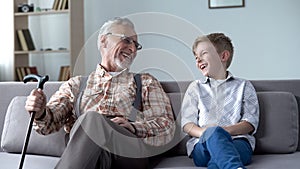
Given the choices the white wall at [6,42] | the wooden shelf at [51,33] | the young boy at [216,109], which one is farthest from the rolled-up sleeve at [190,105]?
the white wall at [6,42]

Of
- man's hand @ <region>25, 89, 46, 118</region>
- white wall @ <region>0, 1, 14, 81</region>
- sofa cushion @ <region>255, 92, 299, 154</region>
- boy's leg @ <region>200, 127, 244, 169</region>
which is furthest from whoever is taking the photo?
white wall @ <region>0, 1, 14, 81</region>

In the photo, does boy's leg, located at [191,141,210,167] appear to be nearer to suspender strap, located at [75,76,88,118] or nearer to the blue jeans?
the blue jeans

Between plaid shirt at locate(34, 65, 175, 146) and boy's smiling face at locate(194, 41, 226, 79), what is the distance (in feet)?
0.71

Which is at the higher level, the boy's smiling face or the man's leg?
the boy's smiling face

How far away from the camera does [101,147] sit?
72.6 inches

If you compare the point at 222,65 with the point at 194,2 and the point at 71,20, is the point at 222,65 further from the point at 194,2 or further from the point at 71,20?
the point at 71,20

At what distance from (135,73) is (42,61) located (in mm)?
2765

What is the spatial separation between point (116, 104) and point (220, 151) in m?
0.55

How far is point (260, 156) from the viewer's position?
2125 millimetres

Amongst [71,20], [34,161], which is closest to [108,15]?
[71,20]

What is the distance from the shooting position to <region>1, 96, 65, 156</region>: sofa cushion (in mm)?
2232

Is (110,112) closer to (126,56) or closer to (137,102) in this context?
(137,102)

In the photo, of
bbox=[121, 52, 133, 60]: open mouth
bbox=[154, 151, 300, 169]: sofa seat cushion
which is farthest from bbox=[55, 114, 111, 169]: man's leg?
bbox=[121, 52, 133, 60]: open mouth

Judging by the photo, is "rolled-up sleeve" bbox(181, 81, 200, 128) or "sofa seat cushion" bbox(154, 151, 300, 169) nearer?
"sofa seat cushion" bbox(154, 151, 300, 169)
